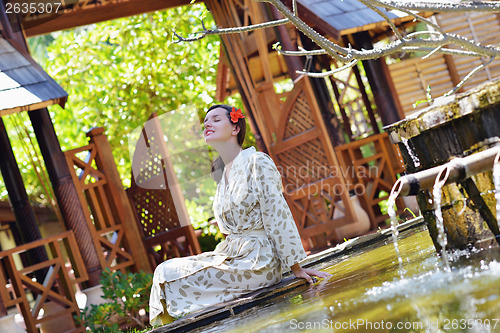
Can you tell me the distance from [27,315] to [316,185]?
12.3ft

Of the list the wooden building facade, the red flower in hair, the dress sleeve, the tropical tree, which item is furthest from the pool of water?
the tropical tree

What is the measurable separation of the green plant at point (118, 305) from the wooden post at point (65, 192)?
2.02 feet

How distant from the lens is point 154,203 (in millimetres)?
8977

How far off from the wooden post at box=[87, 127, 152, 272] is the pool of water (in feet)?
13.6

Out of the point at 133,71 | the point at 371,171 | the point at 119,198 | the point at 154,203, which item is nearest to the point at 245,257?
the point at 119,198

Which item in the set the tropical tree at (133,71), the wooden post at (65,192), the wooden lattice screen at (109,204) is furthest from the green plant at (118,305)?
the tropical tree at (133,71)

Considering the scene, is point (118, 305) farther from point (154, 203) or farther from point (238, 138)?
point (238, 138)

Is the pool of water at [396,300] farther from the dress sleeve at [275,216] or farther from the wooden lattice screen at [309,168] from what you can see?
the wooden lattice screen at [309,168]

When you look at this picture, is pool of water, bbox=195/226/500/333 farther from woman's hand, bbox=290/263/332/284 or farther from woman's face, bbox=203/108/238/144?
woman's face, bbox=203/108/238/144

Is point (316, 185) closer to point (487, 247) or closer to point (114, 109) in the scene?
point (487, 247)

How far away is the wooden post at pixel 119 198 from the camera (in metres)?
8.45

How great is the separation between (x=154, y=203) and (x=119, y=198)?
0.60m

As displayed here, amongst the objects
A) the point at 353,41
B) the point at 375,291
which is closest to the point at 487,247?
the point at 375,291

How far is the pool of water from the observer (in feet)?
8.38
